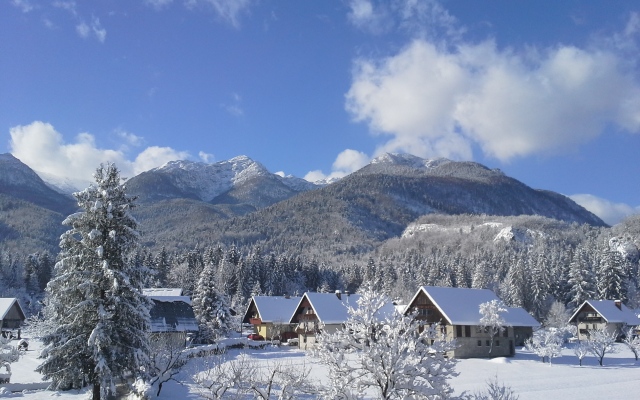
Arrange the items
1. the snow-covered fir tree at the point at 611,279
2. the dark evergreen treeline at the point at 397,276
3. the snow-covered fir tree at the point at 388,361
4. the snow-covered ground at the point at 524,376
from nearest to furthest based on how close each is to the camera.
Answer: the snow-covered fir tree at the point at 388,361, the snow-covered ground at the point at 524,376, the snow-covered fir tree at the point at 611,279, the dark evergreen treeline at the point at 397,276

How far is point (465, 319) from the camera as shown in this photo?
58.5m

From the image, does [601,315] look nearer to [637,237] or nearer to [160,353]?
[160,353]

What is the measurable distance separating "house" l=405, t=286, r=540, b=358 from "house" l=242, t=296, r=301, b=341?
21.8 m

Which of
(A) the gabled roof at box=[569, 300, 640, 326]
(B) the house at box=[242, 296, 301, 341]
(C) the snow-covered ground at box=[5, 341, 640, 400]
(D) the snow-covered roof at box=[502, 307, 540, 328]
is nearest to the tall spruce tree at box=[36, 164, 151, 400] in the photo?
(C) the snow-covered ground at box=[5, 341, 640, 400]

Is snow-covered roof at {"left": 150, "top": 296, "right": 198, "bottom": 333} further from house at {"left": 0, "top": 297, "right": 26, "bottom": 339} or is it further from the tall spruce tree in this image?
the tall spruce tree

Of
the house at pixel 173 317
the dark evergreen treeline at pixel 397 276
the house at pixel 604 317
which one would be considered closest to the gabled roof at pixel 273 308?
the dark evergreen treeline at pixel 397 276

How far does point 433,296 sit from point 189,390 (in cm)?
A: 3382

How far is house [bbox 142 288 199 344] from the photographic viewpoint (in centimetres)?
5808

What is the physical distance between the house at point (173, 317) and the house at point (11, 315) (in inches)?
866

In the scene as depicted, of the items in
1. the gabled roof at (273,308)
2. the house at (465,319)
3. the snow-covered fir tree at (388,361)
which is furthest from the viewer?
the gabled roof at (273,308)

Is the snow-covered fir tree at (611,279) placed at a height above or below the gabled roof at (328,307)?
above

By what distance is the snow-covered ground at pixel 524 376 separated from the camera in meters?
33.8

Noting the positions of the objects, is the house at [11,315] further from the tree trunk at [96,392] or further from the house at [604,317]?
the house at [604,317]

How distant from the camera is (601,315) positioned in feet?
257
